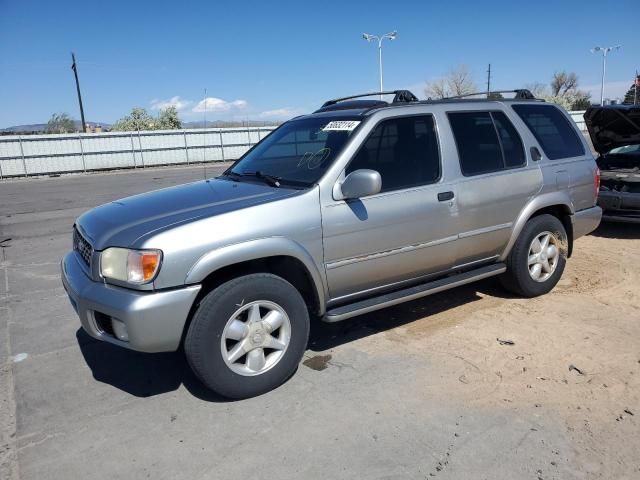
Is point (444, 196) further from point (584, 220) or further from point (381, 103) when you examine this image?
point (584, 220)

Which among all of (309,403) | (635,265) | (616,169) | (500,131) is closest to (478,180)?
(500,131)

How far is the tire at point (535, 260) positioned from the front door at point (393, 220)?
2.89 feet

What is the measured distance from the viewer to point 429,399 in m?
3.29

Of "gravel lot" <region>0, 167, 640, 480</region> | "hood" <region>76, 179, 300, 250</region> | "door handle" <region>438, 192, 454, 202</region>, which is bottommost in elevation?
"gravel lot" <region>0, 167, 640, 480</region>

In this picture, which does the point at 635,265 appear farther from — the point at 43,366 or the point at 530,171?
the point at 43,366

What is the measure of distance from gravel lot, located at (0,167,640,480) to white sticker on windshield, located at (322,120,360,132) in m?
1.69

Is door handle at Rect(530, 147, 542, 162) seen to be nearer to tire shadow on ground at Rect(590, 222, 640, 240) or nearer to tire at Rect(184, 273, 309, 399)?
tire at Rect(184, 273, 309, 399)

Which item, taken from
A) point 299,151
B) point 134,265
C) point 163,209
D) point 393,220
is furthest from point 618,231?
point 134,265

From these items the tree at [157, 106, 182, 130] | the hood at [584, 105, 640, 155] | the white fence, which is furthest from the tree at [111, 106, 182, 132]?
the hood at [584, 105, 640, 155]

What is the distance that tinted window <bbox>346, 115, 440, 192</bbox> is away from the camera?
3840 millimetres

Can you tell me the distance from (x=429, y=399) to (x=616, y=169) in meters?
6.11

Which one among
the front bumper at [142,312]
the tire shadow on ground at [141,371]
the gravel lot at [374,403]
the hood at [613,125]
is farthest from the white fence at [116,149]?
the front bumper at [142,312]

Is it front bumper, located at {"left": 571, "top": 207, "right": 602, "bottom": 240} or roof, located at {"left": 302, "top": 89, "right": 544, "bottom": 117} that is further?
front bumper, located at {"left": 571, "top": 207, "right": 602, "bottom": 240}

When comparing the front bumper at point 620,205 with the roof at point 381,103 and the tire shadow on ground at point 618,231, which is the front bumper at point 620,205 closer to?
the tire shadow on ground at point 618,231
